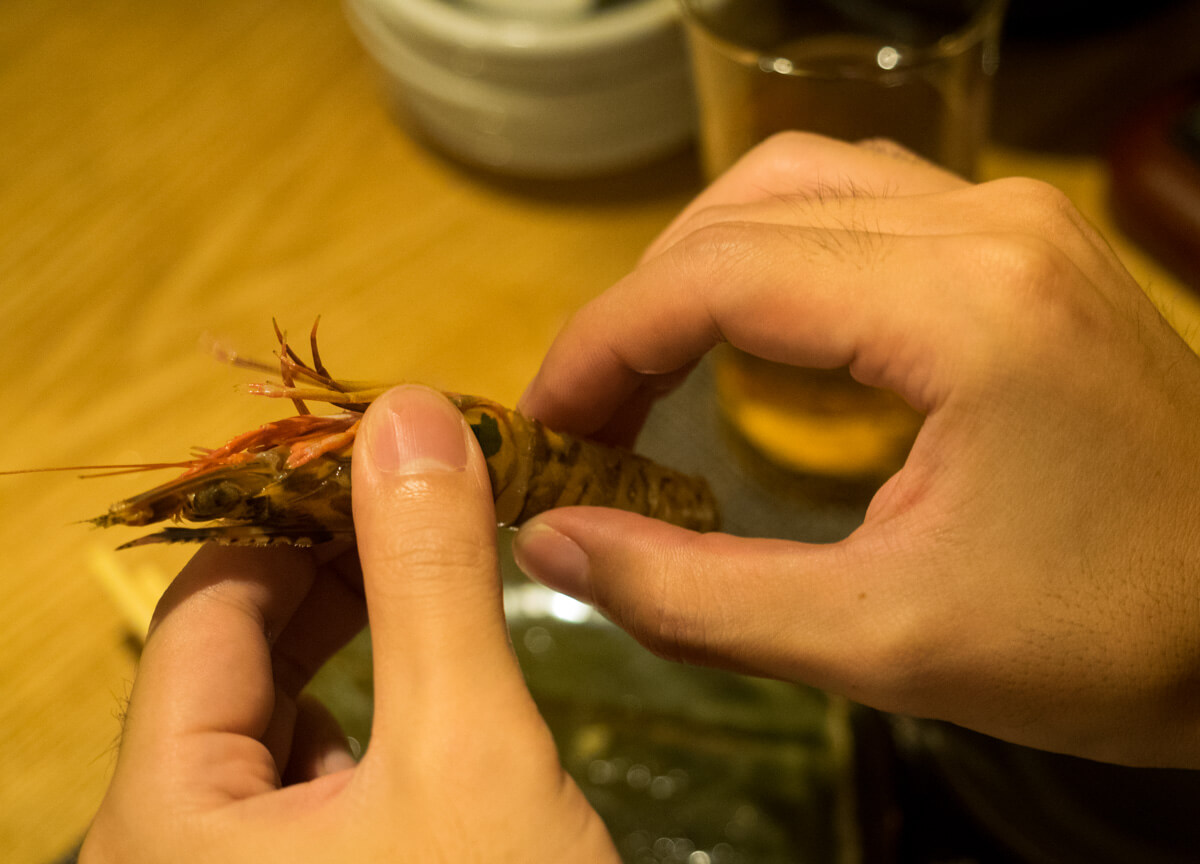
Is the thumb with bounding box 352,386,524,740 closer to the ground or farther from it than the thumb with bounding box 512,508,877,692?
farther from it

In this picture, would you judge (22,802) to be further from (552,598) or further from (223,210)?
(223,210)

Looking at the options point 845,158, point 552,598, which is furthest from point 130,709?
point 845,158

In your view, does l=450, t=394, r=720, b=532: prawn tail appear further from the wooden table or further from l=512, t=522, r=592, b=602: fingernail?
the wooden table

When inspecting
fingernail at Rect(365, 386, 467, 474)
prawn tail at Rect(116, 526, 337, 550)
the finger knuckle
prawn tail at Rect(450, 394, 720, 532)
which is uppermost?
the finger knuckle

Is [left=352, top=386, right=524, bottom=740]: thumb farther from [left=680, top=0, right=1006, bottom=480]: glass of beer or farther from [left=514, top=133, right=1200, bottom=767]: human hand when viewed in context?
[left=680, top=0, right=1006, bottom=480]: glass of beer

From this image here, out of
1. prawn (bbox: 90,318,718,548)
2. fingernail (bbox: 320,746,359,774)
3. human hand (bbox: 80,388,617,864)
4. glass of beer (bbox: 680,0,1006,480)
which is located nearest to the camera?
human hand (bbox: 80,388,617,864)

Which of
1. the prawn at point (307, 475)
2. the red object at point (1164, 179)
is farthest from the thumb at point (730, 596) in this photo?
the red object at point (1164, 179)

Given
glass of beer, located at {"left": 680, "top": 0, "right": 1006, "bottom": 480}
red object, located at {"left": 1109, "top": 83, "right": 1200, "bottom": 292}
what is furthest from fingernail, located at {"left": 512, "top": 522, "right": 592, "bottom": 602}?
red object, located at {"left": 1109, "top": 83, "right": 1200, "bottom": 292}

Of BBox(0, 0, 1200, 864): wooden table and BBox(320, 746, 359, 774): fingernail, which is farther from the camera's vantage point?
BBox(0, 0, 1200, 864): wooden table

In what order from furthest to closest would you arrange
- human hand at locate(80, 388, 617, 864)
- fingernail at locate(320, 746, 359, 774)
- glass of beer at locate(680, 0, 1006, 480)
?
1. glass of beer at locate(680, 0, 1006, 480)
2. fingernail at locate(320, 746, 359, 774)
3. human hand at locate(80, 388, 617, 864)
